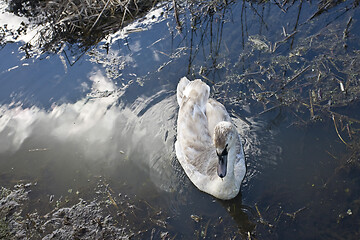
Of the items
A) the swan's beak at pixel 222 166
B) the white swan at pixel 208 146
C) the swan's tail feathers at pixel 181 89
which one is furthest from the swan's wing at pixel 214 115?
the swan's beak at pixel 222 166

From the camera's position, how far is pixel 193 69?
6.97 metres

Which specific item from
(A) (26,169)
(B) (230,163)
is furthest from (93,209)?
(B) (230,163)

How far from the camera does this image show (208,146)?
16.2ft

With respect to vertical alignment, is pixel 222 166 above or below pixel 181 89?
below

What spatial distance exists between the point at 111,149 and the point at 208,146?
2.05 m

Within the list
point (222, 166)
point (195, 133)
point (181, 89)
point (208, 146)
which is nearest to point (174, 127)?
point (181, 89)

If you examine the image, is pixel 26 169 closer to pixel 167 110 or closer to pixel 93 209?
pixel 93 209

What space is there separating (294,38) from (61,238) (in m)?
6.26

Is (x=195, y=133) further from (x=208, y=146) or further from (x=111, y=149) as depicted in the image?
(x=111, y=149)

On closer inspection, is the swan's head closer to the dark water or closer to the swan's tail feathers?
the dark water

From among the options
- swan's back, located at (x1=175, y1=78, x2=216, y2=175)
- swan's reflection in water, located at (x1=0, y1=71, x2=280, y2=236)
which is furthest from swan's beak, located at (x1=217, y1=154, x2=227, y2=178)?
swan's reflection in water, located at (x1=0, y1=71, x2=280, y2=236)

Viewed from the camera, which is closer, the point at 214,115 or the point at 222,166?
the point at 222,166

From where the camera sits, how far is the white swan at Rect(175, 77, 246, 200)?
4.14 metres

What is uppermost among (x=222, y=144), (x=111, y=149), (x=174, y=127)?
(x=222, y=144)
